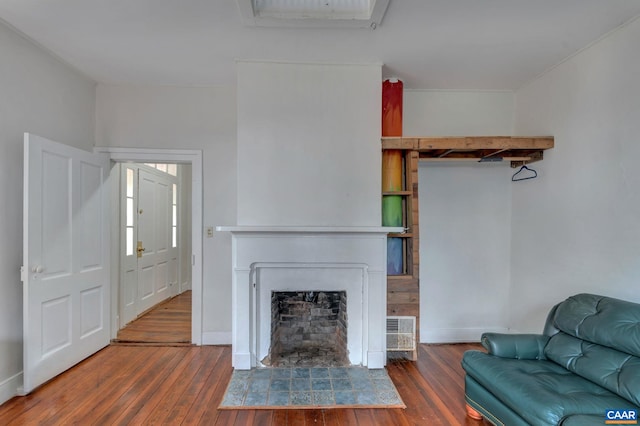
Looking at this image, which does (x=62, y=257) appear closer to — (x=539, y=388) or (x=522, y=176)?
(x=539, y=388)

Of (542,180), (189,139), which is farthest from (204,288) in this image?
(542,180)

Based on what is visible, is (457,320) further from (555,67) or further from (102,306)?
(102,306)

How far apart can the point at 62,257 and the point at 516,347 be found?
367 cm

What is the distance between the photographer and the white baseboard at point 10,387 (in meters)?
2.33

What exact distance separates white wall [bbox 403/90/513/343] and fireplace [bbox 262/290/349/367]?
3.47 ft

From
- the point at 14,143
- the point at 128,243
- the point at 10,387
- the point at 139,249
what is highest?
the point at 14,143

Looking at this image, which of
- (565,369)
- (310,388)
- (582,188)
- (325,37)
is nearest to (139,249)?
(310,388)

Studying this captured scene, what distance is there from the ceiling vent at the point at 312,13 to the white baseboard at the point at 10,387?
125 inches

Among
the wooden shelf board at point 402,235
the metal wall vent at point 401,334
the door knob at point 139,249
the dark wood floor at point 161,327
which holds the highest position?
the wooden shelf board at point 402,235

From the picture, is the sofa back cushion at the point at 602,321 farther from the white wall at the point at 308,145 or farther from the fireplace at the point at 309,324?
the fireplace at the point at 309,324

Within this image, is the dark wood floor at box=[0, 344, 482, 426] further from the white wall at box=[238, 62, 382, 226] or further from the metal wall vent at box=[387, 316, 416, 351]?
the white wall at box=[238, 62, 382, 226]

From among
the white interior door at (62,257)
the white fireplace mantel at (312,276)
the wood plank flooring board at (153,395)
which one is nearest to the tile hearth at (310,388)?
the white fireplace mantel at (312,276)

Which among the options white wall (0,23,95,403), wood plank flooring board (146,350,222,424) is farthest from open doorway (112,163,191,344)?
white wall (0,23,95,403)

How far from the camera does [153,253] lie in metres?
4.91
